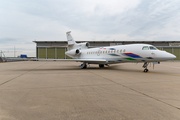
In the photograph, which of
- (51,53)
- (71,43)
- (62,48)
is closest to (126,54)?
(71,43)

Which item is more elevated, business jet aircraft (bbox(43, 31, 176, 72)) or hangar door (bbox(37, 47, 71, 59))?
hangar door (bbox(37, 47, 71, 59))

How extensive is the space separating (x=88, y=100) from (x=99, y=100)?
338 mm

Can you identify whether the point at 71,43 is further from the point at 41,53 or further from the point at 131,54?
the point at 41,53

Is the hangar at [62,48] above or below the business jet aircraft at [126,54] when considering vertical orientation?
above

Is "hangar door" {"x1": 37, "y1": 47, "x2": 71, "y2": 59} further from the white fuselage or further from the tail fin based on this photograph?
the white fuselage

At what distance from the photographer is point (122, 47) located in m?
13.7

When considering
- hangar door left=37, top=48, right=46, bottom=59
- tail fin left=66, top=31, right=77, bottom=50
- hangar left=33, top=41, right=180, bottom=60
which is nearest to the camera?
tail fin left=66, top=31, right=77, bottom=50

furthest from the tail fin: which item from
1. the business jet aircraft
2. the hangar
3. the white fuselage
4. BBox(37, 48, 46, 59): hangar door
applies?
BBox(37, 48, 46, 59): hangar door

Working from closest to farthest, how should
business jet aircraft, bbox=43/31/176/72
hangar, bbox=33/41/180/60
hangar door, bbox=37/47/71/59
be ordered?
business jet aircraft, bbox=43/31/176/72 → hangar, bbox=33/41/180/60 → hangar door, bbox=37/47/71/59

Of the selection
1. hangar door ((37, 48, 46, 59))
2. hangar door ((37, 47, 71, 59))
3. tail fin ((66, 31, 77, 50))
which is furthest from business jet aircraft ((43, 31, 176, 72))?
hangar door ((37, 48, 46, 59))

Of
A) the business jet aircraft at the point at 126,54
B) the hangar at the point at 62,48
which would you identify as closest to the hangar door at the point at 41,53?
the hangar at the point at 62,48

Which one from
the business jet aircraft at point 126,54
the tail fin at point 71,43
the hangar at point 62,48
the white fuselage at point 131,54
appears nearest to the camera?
the white fuselage at point 131,54

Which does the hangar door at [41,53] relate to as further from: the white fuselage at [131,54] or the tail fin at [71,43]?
the white fuselage at [131,54]

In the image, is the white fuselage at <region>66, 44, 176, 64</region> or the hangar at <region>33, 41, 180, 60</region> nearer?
the white fuselage at <region>66, 44, 176, 64</region>
